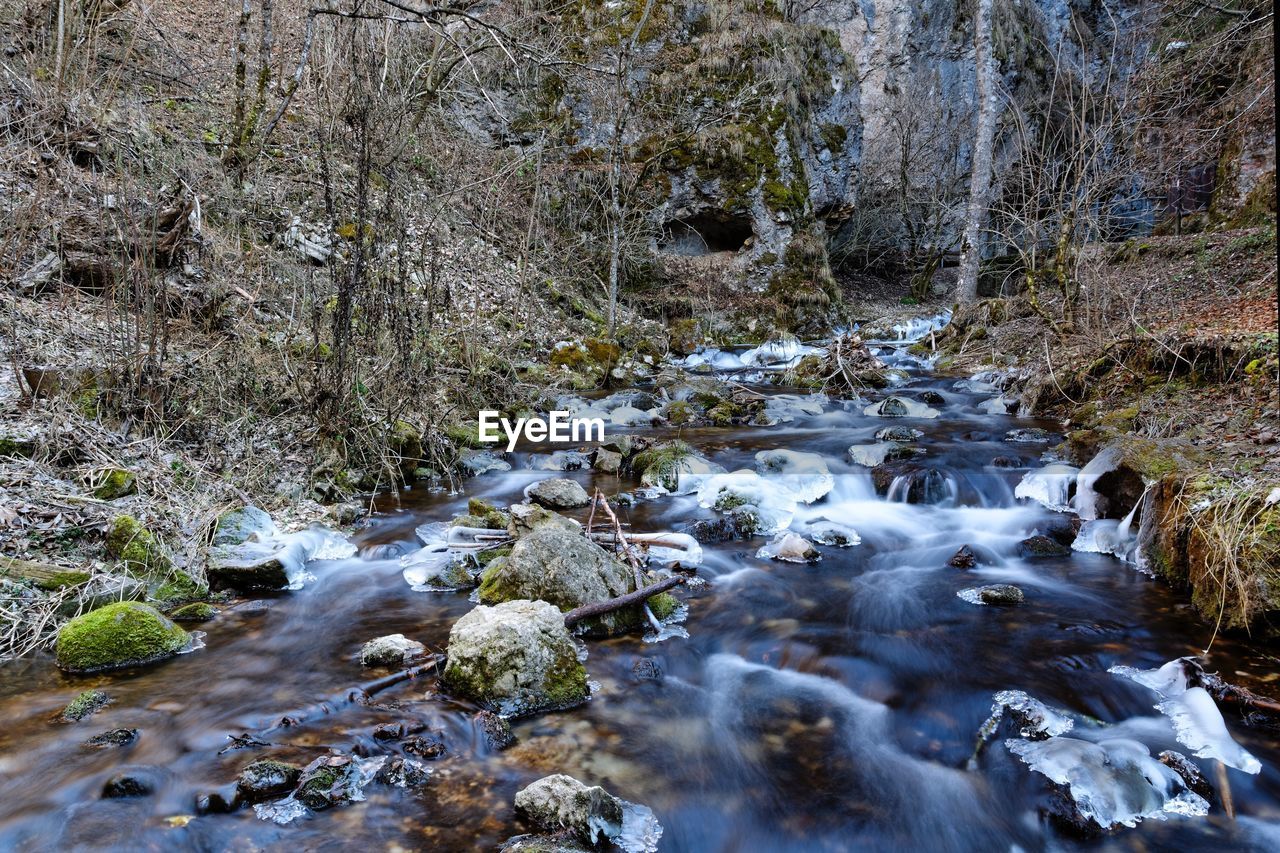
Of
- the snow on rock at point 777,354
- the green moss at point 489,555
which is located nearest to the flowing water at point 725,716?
the green moss at point 489,555

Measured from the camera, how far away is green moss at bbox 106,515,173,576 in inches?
156

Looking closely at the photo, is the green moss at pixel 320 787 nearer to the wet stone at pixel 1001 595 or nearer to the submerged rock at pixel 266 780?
the submerged rock at pixel 266 780

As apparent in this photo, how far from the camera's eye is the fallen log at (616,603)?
3695 millimetres

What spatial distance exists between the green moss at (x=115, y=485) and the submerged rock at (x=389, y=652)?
218 centimetres

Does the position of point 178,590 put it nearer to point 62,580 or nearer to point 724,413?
point 62,580

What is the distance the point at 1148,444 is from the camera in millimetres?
5176

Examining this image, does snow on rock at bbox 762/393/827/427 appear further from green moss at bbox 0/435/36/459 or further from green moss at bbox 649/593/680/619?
green moss at bbox 0/435/36/459

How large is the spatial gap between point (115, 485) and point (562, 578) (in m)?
2.95

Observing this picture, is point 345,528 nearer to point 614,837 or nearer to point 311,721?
point 311,721

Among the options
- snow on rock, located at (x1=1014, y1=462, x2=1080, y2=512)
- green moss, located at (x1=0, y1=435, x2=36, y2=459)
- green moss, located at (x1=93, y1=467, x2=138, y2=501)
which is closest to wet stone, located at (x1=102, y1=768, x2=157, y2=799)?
green moss, located at (x1=93, y1=467, x2=138, y2=501)

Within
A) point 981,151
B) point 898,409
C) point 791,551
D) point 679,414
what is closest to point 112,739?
point 791,551

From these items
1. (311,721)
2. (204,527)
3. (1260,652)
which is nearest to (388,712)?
(311,721)

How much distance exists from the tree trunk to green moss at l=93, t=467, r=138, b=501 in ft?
43.2

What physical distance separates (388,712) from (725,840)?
4.84 ft
